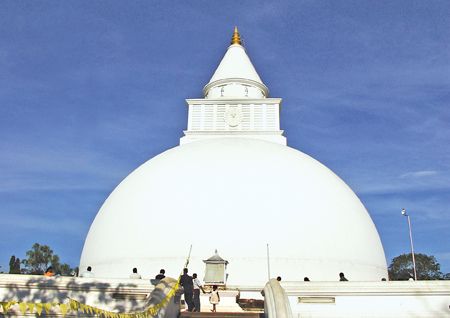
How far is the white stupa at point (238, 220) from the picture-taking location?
15.9 meters

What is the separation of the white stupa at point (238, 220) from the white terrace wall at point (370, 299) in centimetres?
583

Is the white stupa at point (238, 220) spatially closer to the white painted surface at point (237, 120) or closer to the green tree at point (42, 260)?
the white painted surface at point (237, 120)

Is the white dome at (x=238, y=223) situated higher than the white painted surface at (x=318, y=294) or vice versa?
the white dome at (x=238, y=223)

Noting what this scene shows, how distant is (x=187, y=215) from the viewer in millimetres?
16781

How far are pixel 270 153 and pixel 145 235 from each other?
7.56m

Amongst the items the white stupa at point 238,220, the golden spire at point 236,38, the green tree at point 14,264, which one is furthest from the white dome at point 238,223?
the green tree at point 14,264

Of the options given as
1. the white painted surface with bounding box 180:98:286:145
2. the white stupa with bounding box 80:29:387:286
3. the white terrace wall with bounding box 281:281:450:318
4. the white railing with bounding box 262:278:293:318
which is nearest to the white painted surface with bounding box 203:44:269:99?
the white painted surface with bounding box 180:98:286:145

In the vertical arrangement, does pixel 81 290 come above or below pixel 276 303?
above

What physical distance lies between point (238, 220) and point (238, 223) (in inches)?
5.4

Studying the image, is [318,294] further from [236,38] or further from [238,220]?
[236,38]

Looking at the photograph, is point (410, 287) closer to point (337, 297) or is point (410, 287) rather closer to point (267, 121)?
point (337, 297)

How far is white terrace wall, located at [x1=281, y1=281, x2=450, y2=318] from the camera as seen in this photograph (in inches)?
377

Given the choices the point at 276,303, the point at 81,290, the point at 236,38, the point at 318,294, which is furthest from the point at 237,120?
the point at 276,303

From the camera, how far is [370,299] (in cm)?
980
